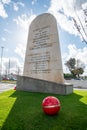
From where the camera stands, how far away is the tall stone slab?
15.1 metres

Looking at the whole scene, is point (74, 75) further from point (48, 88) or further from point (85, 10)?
point (85, 10)

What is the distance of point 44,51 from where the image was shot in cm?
1603

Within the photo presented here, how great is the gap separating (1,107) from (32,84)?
6173 millimetres

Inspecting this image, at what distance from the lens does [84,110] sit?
7855mm

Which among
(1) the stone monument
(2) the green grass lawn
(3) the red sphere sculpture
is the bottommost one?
(2) the green grass lawn

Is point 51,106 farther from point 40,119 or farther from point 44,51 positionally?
point 44,51

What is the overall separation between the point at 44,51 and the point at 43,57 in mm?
511

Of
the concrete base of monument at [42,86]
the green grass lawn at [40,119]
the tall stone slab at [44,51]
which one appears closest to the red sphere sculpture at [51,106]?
the green grass lawn at [40,119]

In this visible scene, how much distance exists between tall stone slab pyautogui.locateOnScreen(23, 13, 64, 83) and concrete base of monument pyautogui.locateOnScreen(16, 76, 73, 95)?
4.45 ft

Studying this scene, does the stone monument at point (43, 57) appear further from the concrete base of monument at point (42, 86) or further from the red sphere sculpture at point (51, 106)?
the red sphere sculpture at point (51, 106)

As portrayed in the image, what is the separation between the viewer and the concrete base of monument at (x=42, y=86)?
13.0 metres

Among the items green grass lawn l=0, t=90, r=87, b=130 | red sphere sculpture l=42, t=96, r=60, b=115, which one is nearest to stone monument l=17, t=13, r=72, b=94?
green grass lawn l=0, t=90, r=87, b=130

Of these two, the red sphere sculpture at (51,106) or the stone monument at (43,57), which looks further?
the stone monument at (43,57)

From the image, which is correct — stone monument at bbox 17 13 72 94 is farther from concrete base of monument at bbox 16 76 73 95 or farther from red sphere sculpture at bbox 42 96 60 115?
red sphere sculpture at bbox 42 96 60 115
